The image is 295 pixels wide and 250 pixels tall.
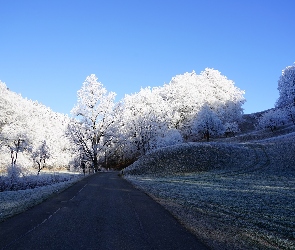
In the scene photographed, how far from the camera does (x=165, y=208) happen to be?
40.7 ft

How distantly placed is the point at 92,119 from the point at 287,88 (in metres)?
56.5

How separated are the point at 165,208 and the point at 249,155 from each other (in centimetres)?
3707

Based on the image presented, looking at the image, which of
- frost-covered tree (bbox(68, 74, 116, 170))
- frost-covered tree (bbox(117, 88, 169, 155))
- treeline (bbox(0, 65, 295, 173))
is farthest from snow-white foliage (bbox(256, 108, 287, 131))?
frost-covered tree (bbox(68, 74, 116, 170))

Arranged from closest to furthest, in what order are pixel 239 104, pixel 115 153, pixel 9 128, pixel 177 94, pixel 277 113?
pixel 9 128
pixel 115 153
pixel 277 113
pixel 177 94
pixel 239 104

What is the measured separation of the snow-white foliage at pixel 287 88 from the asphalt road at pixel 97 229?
2793 inches

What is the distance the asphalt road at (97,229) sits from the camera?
7.32 meters

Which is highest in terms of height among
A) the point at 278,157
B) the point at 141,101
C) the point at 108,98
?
the point at 141,101

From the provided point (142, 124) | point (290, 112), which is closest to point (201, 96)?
point (290, 112)

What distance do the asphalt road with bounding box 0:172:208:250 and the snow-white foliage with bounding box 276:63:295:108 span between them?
7095 cm

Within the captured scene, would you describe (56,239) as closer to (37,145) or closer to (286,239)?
(286,239)

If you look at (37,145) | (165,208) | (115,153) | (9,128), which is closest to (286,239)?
(165,208)

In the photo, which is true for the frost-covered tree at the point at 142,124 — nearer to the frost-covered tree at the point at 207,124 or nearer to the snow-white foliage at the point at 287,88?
the frost-covered tree at the point at 207,124

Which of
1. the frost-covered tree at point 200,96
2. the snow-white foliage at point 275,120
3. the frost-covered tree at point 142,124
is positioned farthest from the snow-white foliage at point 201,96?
the snow-white foliage at point 275,120

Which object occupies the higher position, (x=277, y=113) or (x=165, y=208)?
(x=277, y=113)
